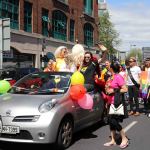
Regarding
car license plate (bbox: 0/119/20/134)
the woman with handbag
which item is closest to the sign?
the woman with handbag

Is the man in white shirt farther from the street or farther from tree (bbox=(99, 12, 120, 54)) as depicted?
tree (bbox=(99, 12, 120, 54))

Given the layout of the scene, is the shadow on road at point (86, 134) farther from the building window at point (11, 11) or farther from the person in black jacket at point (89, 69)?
the building window at point (11, 11)

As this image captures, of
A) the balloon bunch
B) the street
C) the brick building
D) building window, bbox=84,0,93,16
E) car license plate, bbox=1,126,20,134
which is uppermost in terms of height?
building window, bbox=84,0,93,16

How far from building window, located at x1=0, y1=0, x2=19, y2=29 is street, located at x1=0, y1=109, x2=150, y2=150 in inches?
737

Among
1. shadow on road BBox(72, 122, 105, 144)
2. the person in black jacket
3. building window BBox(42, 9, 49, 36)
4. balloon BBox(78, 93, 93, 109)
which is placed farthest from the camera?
building window BBox(42, 9, 49, 36)

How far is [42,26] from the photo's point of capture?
34.6 m

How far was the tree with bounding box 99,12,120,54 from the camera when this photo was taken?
241ft

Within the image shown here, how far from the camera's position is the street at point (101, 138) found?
27.5ft

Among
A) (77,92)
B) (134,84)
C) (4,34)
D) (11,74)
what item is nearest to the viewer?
(77,92)

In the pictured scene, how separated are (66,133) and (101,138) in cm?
145

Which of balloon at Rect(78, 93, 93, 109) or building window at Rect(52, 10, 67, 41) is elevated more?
building window at Rect(52, 10, 67, 41)

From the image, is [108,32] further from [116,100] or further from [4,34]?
[116,100]

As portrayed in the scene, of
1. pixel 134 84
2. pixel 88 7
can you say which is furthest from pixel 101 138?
pixel 88 7

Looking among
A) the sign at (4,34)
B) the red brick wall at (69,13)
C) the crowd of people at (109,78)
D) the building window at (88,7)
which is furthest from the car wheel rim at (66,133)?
the building window at (88,7)
